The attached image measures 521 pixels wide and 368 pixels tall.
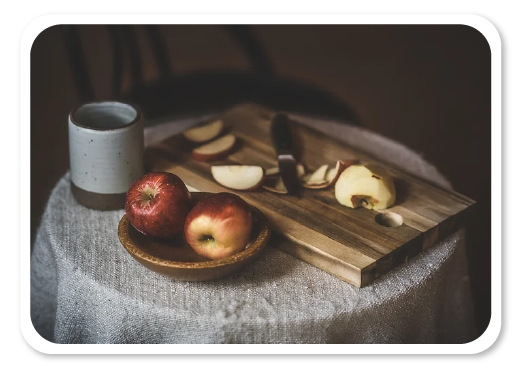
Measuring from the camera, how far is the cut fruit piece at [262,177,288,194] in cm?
105

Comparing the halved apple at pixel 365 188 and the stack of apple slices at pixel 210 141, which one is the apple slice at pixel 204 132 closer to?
the stack of apple slices at pixel 210 141

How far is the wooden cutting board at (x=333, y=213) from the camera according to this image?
92 centimetres

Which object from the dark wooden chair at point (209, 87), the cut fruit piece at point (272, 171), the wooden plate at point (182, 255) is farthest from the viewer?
the dark wooden chair at point (209, 87)

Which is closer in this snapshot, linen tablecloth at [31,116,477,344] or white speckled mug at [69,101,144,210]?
linen tablecloth at [31,116,477,344]

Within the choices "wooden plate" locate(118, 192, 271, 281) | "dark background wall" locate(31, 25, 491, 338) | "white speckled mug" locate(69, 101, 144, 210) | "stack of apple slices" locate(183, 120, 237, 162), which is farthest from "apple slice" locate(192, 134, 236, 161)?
"dark background wall" locate(31, 25, 491, 338)

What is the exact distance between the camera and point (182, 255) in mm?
912

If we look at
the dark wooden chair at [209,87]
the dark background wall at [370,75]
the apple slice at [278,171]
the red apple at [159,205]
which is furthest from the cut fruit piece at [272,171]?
the dark background wall at [370,75]

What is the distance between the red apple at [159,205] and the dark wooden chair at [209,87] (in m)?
0.57

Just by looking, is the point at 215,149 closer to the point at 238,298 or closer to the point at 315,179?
the point at 315,179

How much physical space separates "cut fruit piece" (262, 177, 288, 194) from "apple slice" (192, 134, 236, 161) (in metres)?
0.12

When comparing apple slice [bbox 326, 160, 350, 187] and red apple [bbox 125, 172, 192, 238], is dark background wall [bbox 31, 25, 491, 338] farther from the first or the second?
red apple [bbox 125, 172, 192, 238]
